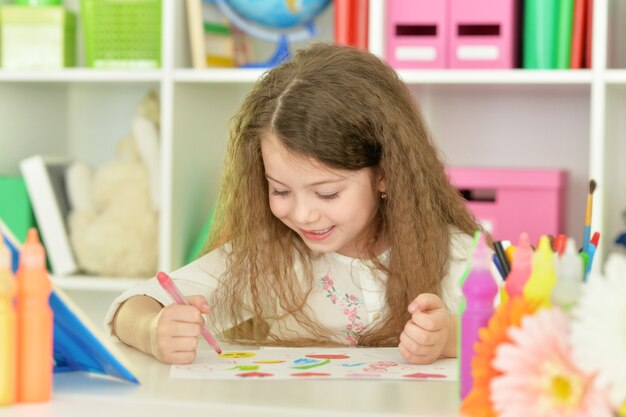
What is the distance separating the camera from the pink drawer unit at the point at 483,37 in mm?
2121

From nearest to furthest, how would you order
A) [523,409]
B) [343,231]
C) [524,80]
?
[523,409] → [343,231] → [524,80]

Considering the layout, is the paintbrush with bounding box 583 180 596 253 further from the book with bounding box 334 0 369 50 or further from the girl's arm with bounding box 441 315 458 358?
the book with bounding box 334 0 369 50

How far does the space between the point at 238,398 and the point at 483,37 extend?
4.87 feet

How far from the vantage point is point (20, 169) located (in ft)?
8.21

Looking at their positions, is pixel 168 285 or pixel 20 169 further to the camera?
pixel 20 169

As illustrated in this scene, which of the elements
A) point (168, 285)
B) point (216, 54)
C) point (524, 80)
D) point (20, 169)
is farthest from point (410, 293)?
point (20, 169)

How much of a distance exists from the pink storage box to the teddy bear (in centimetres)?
72

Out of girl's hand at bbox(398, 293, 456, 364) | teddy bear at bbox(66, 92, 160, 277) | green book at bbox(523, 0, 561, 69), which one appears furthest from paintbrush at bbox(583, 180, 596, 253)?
teddy bear at bbox(66, 92, 160, 277)

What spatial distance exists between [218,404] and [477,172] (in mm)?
1501

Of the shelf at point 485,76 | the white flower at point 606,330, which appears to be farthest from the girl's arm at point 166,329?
the shelf at point 485,76

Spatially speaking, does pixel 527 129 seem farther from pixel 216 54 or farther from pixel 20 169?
pixel 20 169

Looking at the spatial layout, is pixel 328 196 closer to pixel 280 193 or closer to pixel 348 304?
pixel 280 193

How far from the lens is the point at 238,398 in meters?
0.81

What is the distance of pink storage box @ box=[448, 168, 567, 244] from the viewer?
218 centimetres
